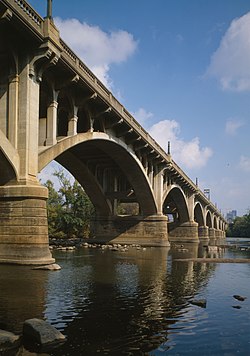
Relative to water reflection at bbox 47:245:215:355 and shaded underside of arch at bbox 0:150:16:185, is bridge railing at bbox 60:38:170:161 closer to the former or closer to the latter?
shaded underside of arch at bbox 0:150:16:185

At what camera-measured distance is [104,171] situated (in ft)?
166

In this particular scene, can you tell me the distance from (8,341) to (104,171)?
141 feet

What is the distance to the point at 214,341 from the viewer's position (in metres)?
9.24

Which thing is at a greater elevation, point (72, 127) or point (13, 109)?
point (72, 127)

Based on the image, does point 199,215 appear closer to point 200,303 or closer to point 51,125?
point 51,125

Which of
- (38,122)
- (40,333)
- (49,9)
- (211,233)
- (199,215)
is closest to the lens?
(40,333)

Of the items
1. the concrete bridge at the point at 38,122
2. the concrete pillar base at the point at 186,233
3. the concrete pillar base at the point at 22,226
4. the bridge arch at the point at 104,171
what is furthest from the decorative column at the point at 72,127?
the concrete pillar base at the point at 186,233

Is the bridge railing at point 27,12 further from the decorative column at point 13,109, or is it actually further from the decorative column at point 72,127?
the decorative column at point 72,127

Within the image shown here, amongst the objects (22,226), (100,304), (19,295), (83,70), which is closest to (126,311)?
(100,304)

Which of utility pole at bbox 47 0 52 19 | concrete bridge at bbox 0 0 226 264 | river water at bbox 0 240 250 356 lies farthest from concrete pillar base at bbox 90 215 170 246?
utility pole at bbox 47 0 52 19

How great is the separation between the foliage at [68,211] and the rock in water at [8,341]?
155 feet

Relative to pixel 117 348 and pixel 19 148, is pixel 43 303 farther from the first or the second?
pixel 19 148

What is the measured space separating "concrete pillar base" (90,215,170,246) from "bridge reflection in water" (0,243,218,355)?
29.6 m

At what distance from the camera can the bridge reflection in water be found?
9.07 metres
